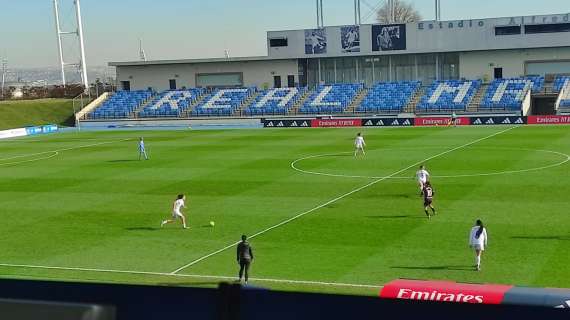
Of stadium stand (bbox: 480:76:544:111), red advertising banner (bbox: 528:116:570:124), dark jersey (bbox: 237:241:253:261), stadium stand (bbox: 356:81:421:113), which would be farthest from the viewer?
stadium stand (bbox: 356:81:421:113)

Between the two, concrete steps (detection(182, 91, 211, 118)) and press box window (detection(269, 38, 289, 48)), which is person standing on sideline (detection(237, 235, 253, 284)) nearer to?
concrete steps (detection(182, 91, 211, 118))

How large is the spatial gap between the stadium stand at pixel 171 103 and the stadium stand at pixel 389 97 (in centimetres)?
2141

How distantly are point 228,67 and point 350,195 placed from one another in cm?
6147

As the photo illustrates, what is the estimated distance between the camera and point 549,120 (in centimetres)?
6206

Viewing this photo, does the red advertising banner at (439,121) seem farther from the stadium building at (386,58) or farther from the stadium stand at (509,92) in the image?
the stadium building at (386,58)

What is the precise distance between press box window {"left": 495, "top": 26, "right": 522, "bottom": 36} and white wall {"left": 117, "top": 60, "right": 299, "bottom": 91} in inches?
951

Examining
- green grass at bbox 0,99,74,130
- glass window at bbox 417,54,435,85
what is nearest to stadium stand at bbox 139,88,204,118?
green grass at bbox 0,99,74,130

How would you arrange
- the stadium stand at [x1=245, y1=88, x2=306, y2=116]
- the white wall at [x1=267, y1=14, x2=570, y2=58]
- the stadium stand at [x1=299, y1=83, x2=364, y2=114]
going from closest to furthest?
1. the white wall at [x1=267, y1=14, x2=570, y2=58]
2. the stadium stand at [x1=299, y1=83, x2=364, y2=114]
3. the stadium stand at [x1=245, y1=88, x2=306, y2=116]

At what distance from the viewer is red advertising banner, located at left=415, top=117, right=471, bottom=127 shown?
212 ft

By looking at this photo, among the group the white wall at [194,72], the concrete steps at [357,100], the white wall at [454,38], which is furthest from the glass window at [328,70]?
the concrete steps at [357,100]

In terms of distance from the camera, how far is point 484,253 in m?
20.2

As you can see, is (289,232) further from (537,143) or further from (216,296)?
(537,143)

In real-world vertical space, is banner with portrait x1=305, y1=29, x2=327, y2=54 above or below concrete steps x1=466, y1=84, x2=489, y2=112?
above

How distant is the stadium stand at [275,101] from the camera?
79.2m
